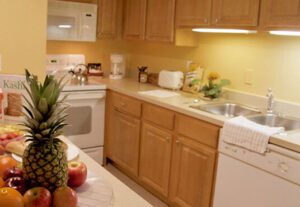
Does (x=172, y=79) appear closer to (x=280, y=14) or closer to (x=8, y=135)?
(x=280, y=14)

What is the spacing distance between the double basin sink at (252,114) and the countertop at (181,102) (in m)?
Answer: 0.11

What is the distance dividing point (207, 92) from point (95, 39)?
5.16ft

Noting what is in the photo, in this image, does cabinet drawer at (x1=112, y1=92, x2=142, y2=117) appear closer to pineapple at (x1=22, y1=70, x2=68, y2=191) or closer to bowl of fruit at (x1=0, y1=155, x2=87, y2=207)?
bowl of fruit at (x1=0, y1=155, x2=87, y2=207)

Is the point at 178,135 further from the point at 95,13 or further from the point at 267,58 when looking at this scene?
the point at 95,13

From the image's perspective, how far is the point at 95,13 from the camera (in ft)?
12.5

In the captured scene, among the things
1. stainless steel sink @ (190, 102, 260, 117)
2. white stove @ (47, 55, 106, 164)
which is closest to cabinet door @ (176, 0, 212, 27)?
stainless steel sink @ (190, 102, 260, 117)

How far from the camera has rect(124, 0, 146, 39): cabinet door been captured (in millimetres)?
3604

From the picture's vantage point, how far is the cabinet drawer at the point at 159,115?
2.76 meters

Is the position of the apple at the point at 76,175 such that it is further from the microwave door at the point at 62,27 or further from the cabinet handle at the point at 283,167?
the microwave door at the point at 62,27

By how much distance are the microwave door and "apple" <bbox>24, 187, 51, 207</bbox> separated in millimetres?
2860

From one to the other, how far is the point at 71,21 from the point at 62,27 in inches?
4.7

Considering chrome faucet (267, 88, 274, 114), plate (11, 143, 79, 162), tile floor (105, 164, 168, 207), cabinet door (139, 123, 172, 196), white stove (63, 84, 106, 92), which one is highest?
chrome faucet (267, 88, 274, 114)

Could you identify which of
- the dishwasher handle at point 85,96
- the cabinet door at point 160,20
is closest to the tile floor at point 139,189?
the dishwasher handle at point 85,96

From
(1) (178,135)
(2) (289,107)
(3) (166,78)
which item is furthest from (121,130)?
(2) (289,107)
